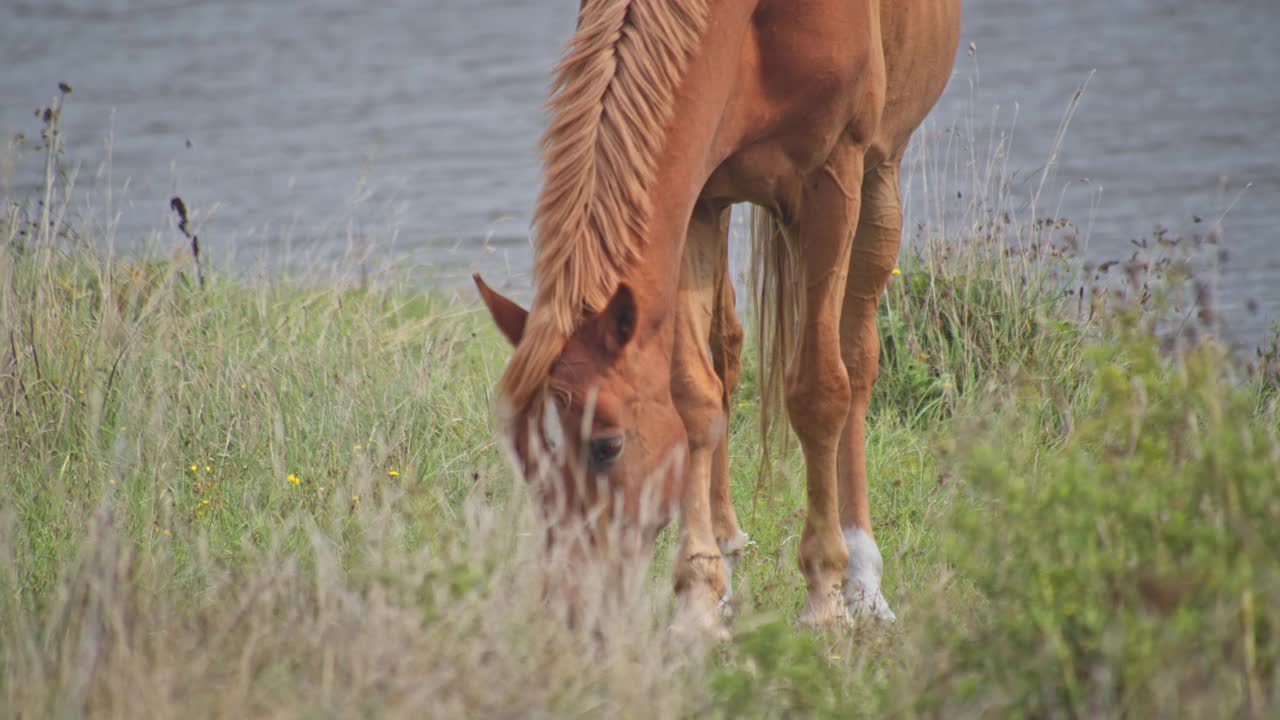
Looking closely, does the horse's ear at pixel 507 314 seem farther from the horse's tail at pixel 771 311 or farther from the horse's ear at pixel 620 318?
the horse's tail at pixel 771 311

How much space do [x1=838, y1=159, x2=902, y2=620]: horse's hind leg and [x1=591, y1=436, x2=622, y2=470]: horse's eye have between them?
Answer: 137 cm

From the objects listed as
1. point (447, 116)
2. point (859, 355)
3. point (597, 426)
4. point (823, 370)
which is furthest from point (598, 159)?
point (447, 116)

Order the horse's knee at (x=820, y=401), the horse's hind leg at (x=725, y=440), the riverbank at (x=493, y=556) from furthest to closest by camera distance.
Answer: the horse's hind leg at (x=725, y=440), the horse's knee at (x=820, y=401), the riverbank at (x=493, y=556)

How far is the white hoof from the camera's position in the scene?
4.10m

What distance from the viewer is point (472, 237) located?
963 centimetres

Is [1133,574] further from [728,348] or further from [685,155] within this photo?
[728,348]

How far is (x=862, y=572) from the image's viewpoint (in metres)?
4.22

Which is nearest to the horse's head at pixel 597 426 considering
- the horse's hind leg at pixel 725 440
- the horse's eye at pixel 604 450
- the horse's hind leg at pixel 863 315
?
the horse's eye at pixel 604 450

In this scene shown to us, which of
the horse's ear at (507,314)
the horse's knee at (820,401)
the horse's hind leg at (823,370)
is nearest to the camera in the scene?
the horse's ear at (507,314)

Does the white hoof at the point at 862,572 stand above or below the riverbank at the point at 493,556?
below

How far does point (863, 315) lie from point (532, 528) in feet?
5.04

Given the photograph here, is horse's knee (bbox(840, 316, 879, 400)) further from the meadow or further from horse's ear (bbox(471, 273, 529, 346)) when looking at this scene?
horse's ear (bbox(471, 273, 529, 346))

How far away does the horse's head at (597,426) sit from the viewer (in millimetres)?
3043

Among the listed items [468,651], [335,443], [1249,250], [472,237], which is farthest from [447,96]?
[468,651]
